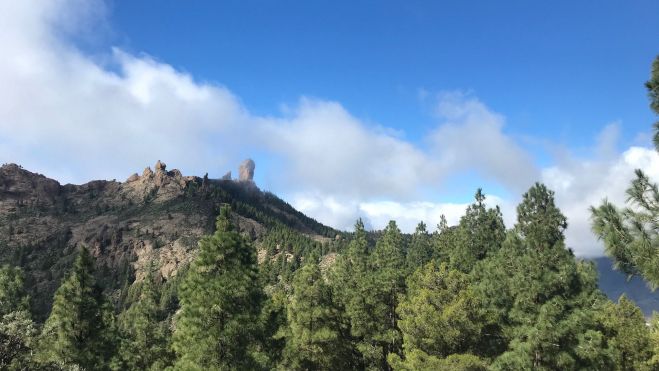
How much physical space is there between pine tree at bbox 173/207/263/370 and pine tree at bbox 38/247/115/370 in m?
10.2

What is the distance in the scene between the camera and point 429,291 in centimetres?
3042

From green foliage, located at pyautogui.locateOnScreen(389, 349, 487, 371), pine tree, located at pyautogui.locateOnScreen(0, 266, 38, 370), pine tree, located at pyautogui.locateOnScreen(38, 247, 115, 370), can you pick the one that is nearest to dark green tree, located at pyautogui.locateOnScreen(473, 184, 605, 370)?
green foliage, located at pyautogui.locateOnScreen(389, 349, 487, 371)

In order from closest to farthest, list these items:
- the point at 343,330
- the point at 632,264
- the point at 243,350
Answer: the point at 632,264 < the point at 243,350 < the point at 343,330

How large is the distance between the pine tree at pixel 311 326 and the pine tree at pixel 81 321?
1435 cm

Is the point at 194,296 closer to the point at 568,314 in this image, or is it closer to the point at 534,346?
the point at 534,346

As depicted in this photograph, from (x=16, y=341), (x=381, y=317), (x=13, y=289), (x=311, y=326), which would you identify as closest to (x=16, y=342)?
(x=16, y=341)

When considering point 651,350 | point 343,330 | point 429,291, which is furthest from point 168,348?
point 651,350

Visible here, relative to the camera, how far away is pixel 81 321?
1209 inches

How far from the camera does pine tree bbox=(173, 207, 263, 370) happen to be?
76.4ft

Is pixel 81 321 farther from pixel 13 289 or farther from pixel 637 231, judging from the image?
pixel 637 231

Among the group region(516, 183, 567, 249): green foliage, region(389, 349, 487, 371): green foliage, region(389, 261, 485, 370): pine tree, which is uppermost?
region(516, 183, 567, 249): green foliage

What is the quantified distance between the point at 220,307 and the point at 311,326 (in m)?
15.1

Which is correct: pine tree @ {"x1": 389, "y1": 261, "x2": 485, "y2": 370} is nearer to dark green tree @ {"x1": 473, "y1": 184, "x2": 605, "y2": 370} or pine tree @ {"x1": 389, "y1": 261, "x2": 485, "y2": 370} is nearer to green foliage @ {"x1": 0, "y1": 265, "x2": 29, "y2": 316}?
dark green tree @ {"x1": 473, "y1": 184, "x2": 605, "y2": 370}

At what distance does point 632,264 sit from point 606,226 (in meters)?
1.02
